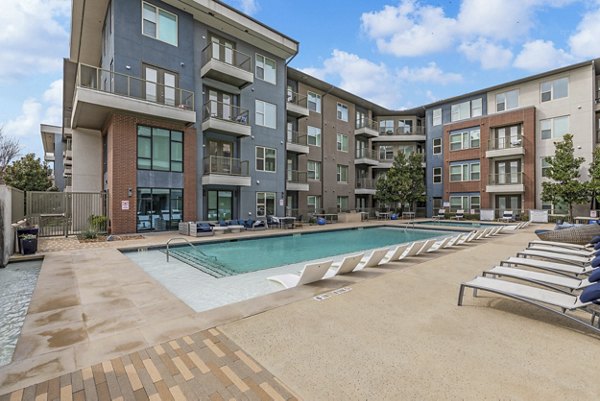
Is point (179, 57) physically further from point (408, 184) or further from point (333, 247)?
point (408, 184)

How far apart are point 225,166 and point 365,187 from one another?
16.3 m

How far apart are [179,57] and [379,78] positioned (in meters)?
25.6

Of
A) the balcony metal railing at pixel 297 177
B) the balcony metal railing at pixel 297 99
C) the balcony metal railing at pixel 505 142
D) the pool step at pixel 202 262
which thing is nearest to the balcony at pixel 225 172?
the balcony metal railing at pixel 297 177

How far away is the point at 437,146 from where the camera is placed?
3027cm

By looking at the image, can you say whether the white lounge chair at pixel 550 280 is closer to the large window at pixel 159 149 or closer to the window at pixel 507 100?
the large window at pixel 159 149

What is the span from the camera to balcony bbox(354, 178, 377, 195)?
28719mm

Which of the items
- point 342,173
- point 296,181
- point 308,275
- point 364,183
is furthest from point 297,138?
point 308,275

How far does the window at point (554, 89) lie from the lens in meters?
22.8

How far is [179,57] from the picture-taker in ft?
51.6

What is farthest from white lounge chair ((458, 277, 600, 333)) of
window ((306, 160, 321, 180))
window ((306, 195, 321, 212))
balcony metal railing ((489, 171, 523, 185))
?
balcony metal railing ((489, 171, 523, 185))

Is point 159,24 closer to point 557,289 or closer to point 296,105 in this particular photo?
point 296,105

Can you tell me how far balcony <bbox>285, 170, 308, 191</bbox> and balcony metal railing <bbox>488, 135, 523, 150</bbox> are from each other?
1708cm

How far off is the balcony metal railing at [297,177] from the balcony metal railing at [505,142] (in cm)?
1707

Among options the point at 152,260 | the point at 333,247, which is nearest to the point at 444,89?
the point at 333,247
